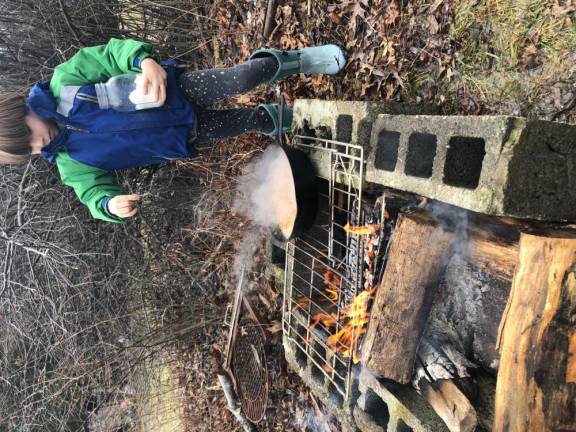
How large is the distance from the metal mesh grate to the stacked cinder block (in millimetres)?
3092

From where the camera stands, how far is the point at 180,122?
294cm

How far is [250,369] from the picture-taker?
199 inches

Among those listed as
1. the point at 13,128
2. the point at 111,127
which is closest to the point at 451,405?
the point at 111,127

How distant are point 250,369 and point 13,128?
369 cm

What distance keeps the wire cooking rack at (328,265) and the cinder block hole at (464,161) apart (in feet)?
2.02

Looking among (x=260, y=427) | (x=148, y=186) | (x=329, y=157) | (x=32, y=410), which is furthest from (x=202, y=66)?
(x=32, y=410)

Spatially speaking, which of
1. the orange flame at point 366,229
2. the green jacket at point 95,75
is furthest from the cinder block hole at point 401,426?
the green jacket at point 95,75

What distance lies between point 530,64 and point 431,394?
6.67 ft

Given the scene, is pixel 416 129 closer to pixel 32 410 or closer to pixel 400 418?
pixel 400 418

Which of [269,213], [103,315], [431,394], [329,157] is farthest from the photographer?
[103,315]

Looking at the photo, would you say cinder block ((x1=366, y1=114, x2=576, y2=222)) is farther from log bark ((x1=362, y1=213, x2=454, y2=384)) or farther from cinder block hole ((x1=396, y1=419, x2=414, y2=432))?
cinder block hole ((x1=396, y1=419, x2=414, y2=432))

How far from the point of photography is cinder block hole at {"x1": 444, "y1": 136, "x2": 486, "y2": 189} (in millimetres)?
1949

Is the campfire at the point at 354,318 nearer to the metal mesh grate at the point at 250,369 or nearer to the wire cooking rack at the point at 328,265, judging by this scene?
the wire cooking rack at the point at 328,265

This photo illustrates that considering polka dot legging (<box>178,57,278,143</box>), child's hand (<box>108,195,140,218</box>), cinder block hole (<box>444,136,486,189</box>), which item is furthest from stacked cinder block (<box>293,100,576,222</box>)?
child's hand (<box>108,195,140,218</box>)
